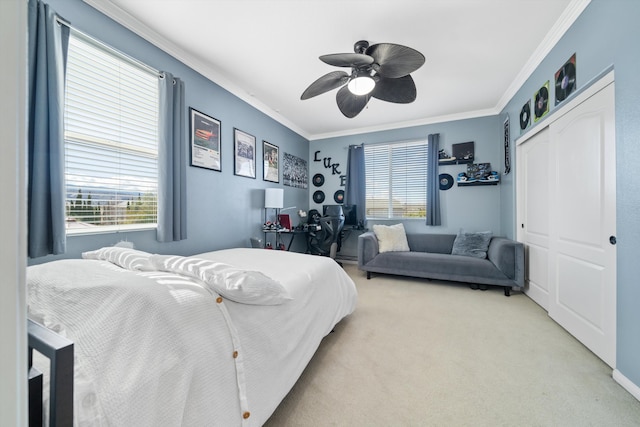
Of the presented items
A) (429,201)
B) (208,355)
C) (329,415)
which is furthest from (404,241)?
(208,355)

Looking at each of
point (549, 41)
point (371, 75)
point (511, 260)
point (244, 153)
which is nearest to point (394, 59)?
point (371, 75)

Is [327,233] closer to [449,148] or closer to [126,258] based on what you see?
[449,148]

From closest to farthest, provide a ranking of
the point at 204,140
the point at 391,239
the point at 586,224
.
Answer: the point at 586,224 → the point at 204,140 → the point at 391,239

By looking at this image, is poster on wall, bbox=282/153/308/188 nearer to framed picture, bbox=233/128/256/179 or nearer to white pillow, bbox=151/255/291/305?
framed picture, bbox=233/128/256/179

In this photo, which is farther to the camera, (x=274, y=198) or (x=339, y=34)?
(x=274, y=198)

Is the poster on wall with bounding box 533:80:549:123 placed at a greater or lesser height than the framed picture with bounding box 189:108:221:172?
greater

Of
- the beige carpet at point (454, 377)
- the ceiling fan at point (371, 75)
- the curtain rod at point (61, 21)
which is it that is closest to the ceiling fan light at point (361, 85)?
the ceiling fan at point (371, 75)

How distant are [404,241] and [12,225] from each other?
13.7 feet

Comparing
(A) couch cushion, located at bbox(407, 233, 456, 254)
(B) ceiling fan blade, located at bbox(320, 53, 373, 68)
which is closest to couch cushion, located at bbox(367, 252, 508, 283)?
(A) couch cushion, located at bbox(407, 233, 456, 254)

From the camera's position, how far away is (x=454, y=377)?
61.6 inches

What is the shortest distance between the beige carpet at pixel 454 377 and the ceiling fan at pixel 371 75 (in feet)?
7.36

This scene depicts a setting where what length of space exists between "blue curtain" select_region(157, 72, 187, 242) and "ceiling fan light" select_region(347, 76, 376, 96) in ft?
5.66

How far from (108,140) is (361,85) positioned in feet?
7.31

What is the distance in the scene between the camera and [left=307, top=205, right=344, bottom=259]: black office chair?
415cm
